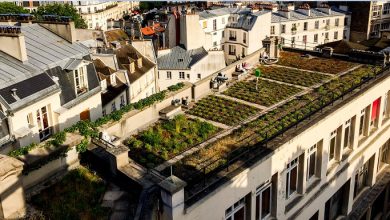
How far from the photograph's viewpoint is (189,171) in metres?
17.6

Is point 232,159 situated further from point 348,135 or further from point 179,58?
point 179,58

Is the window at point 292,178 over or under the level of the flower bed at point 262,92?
under

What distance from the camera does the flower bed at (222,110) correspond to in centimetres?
2364

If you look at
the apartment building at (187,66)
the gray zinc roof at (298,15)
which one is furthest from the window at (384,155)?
the gray zinc roof at (298,15)

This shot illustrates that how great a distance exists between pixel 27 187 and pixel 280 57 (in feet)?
87.6

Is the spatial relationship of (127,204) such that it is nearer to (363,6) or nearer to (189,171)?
(189,171)

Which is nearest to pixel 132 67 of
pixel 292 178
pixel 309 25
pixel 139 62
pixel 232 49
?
pixel 139 62

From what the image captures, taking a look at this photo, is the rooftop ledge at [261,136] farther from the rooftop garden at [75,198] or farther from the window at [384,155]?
the window at [384,155]

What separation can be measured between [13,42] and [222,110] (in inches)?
536

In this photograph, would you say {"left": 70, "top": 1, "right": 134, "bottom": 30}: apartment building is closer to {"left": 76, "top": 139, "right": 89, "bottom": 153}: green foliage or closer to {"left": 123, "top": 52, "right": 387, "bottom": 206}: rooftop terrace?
{"left": 123, "top": 52, "right": 387, "bottom": 206}: rooftop terrace

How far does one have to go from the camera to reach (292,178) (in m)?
20.2

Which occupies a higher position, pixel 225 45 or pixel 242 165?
pixel 242 165

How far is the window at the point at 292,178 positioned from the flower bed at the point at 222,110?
4.52 meters

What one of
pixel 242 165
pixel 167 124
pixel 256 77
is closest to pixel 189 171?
pixel 242 165
